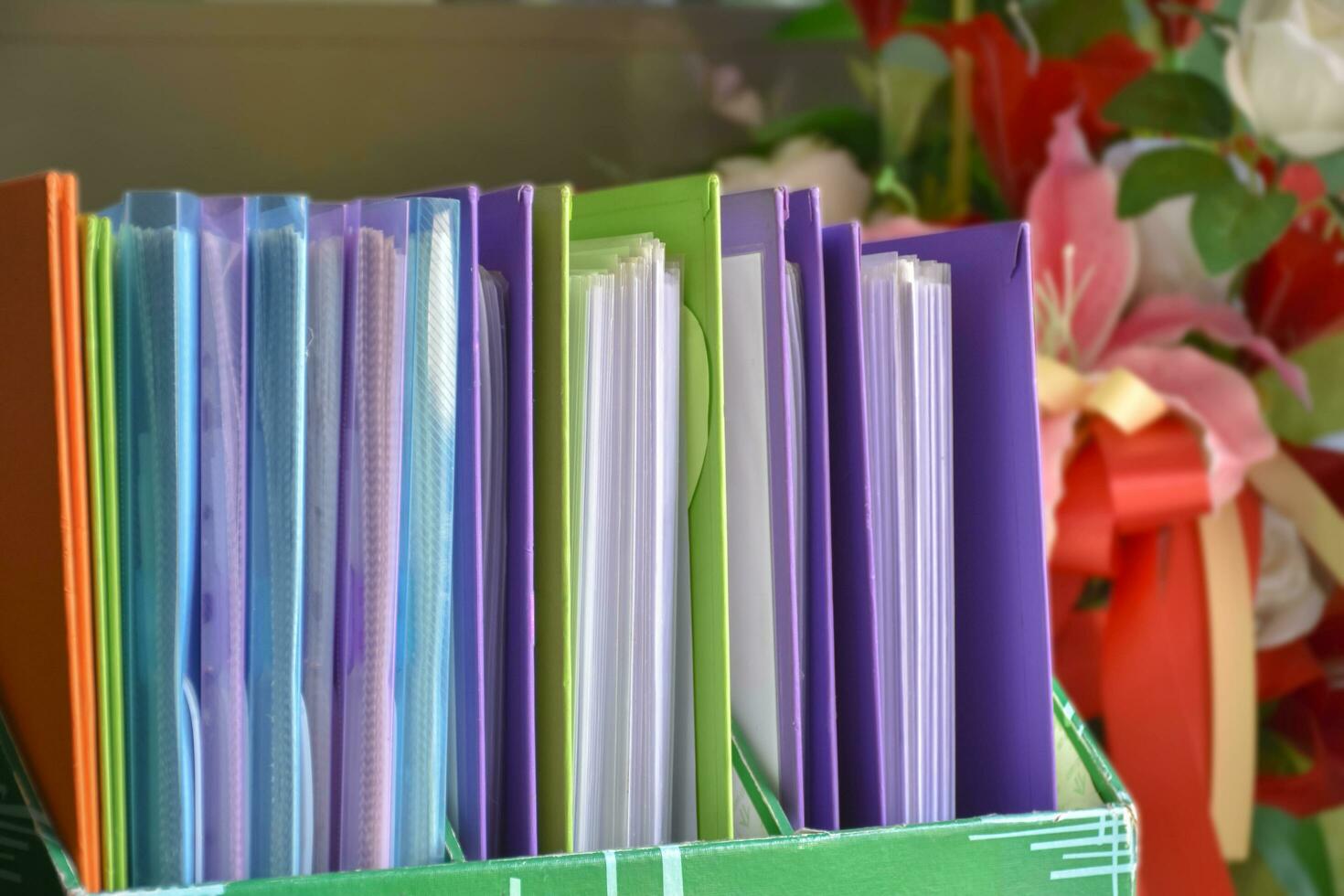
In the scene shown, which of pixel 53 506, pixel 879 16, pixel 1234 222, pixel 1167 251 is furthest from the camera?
pixel 879 16

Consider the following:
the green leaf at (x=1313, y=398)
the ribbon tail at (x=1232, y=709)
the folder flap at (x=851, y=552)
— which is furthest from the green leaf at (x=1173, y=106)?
the folder flap at (x=851, y=552)

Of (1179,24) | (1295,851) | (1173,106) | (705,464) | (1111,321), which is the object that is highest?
(1179,24)

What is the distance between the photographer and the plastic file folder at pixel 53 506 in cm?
36

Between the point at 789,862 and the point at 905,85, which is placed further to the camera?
the point at 905,85

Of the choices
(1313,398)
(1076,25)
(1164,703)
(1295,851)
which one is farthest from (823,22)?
(1295,851)

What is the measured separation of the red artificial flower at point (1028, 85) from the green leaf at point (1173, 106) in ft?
0.19

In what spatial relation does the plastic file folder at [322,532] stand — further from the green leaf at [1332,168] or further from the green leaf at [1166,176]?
the green leaf at [1332,168]

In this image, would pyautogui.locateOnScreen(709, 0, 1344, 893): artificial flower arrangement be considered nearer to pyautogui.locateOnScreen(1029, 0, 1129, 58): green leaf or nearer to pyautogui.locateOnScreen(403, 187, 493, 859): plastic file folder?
pyautogui.locateOnScreen(1029, 0, 1129, 58): green leaf

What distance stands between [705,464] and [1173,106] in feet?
1.63

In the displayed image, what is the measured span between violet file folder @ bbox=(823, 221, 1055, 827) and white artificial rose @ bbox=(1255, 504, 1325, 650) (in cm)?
41

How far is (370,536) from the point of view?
392 mm

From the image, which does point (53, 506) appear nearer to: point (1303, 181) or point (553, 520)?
point (553, 520)

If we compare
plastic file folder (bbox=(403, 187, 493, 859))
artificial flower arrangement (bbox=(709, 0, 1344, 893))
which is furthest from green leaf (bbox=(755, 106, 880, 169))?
plastic file folder (bbox=(403, 187, 493, 859))

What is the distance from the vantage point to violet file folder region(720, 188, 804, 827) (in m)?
0.43
